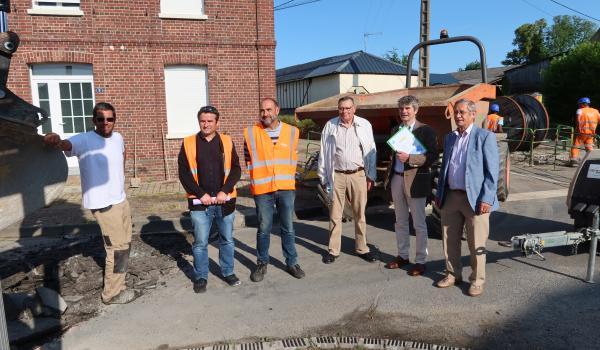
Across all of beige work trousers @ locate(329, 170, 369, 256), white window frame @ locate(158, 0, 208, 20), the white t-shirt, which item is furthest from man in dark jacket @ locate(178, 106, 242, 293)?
white window frame @ locate(158, 0, 208, 20)

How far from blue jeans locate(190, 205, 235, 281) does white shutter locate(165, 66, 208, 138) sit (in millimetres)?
7554

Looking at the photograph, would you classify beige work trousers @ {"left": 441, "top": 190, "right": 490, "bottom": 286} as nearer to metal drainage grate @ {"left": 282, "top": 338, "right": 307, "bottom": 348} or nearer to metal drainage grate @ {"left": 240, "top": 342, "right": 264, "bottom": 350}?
metal drainage grate @ {"left": 282, "top": 338, "right": 307, "bottom": 348}

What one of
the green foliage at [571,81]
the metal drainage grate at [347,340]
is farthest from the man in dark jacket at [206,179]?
the green foliage at [571,81]

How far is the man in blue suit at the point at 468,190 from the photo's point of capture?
4156 mm

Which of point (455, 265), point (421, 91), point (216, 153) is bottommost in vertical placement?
point (455, 265)

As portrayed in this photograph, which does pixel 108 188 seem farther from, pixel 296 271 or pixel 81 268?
pixel 296 271

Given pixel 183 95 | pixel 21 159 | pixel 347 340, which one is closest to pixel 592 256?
pixel 347 340

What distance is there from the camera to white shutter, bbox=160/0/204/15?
1148 centimetres

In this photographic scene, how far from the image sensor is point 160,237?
6.71m

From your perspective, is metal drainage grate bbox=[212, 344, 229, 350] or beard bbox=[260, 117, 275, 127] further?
beard bbox=[260, 117, 275, 127]

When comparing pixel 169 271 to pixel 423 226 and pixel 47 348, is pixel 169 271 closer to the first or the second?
pixel 47 348

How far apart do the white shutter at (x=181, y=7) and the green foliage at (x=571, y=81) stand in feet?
60.9

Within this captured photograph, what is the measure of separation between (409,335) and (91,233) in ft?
16.5

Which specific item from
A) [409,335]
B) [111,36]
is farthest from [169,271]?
[111,36]
